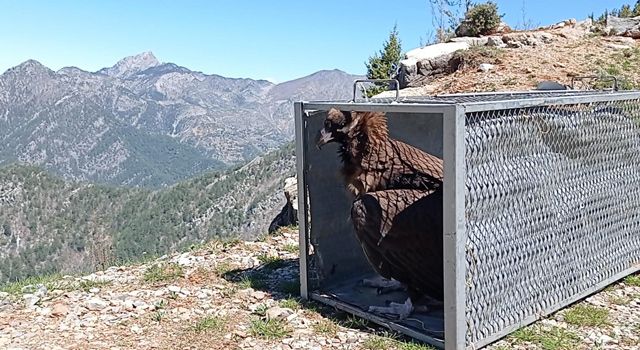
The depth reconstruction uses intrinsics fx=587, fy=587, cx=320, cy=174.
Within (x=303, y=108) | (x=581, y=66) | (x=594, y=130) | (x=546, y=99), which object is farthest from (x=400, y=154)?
(x=581, y=66)

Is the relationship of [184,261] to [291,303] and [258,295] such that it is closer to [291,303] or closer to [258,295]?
[258,295]

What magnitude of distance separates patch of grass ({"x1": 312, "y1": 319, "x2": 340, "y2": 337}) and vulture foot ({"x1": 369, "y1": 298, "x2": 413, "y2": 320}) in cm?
37

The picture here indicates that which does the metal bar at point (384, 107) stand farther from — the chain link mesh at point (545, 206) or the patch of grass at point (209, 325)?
the patch of grass at point (209, 325)

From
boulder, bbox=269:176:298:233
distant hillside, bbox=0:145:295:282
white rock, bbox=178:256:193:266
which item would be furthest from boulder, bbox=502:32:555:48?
distant hillside, bbox=0:145:295:282

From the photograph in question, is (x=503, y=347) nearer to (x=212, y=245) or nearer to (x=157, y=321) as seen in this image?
(x=157, y=321)

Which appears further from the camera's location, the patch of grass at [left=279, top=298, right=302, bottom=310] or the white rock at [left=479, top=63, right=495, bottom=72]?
the white rock at [left=479, top=63, right=495, bottom=72]

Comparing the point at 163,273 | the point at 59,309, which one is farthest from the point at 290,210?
the point at 59,309

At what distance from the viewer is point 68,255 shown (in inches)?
4717

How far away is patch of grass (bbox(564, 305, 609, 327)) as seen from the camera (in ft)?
15.5

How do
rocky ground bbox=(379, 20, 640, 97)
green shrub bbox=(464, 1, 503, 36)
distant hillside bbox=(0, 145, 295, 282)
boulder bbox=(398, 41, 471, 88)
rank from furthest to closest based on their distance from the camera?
1. distant hillside bbox=(0, 145, 295, 282)
2. green shrub bbox=(464, 1, 503, 36)
3. boulder bbox=(398, 41, 471, 88)
4. rocky ground bbox=(379, 20, 640, 97)

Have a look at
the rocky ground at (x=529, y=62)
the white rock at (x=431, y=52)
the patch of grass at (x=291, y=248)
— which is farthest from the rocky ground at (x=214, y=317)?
the white rock at (x=431, y=52)

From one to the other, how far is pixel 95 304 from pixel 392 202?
2884 mm

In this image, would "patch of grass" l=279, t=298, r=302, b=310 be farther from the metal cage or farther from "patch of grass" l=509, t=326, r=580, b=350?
"patch of grass" l=509, t=326, r=580, b=350

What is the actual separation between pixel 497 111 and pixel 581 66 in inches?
394
